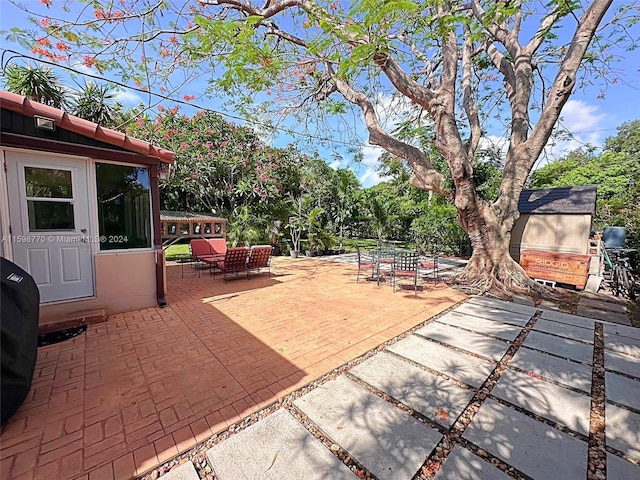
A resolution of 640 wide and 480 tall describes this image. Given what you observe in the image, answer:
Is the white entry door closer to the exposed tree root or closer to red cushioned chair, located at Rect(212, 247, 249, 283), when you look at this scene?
red cushioned chair, located at Rect(212, 247, 249, 283)

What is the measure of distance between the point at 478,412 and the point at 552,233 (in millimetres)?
8396

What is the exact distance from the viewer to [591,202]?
790cm

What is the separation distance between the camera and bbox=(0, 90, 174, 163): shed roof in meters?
3.86

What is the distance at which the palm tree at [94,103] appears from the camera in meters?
10.2

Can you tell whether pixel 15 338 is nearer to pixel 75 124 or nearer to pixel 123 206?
pixel 123 206

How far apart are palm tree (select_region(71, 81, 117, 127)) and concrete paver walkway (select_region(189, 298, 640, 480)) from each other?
13159 millimetres

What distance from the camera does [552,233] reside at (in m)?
8.37

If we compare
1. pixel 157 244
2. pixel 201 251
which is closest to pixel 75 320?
pixel 157 244

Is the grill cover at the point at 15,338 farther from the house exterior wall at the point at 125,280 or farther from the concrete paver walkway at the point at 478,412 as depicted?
the house exterior wall at the point at 125,280

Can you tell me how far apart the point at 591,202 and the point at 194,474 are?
437 inches

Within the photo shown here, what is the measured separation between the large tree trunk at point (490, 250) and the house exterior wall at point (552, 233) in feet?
6.41

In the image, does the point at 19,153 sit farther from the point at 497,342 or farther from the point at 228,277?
the point at 497,342

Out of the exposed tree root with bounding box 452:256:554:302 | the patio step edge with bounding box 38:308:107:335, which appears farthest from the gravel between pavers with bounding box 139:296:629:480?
the exposed tree root with bounding box 452:256:554:302

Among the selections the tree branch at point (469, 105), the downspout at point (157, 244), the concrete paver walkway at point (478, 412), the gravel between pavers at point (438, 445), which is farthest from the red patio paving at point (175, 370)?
the tree branch at point (469, 105)
